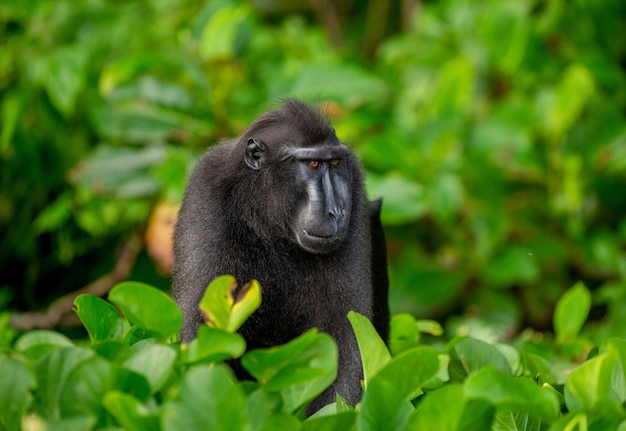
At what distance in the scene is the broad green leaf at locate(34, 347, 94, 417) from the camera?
1.97m

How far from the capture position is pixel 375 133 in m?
7.14

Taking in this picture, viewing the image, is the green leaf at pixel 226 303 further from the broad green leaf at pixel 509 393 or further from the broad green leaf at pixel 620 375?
the broad green leaf at pixel 620 375

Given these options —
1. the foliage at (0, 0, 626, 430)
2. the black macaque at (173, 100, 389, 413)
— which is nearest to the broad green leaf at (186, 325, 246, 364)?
the black macaque at (173, 100, 389, 413)

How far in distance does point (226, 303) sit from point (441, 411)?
533 mm

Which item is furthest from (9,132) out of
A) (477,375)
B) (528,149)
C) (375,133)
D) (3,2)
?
(477,375)

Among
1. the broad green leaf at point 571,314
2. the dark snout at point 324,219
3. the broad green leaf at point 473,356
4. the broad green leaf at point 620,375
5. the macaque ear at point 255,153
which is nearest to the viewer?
the broad green leaf at point 620,375

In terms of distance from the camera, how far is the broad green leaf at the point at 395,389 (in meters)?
1.95

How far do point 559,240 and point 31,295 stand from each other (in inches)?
160

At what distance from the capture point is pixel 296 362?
2.00 meters

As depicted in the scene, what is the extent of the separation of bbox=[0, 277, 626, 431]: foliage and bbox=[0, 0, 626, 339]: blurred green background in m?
3.50

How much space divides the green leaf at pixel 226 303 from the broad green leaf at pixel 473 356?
818 mm

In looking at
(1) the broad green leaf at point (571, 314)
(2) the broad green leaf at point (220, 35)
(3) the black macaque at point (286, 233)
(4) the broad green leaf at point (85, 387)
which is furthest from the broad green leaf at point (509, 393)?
(2) the broad green leaf at point (220, 35)

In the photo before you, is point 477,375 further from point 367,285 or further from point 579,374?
point 367,285

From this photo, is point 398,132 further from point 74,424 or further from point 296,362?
point 74,424
